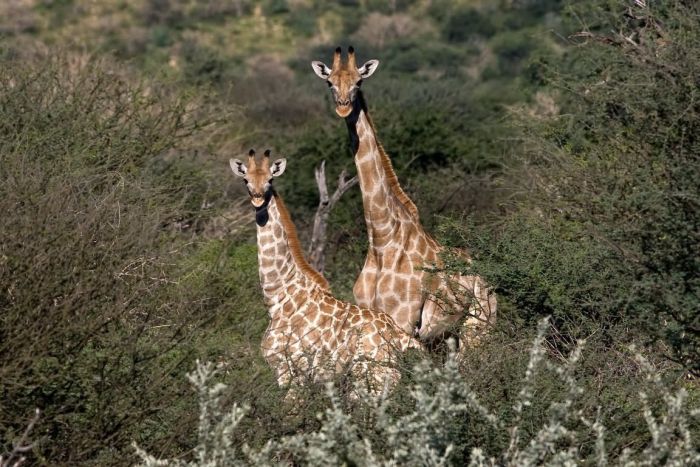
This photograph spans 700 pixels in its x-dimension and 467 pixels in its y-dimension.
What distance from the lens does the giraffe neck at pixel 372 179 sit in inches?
452

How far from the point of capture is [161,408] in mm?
7926

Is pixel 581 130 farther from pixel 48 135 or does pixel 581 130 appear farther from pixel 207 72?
pixel 207 72

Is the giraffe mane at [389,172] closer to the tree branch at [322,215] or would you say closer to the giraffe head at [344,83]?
the giraffe head at [344,83]

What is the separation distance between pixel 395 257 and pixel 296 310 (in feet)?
3.37

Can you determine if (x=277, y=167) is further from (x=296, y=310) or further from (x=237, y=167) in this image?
(x=296, y=310)

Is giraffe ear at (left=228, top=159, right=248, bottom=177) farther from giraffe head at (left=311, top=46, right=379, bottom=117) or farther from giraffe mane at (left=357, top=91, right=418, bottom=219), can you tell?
giraffe mane at (left=357, top=91, right=418, bottom=219)

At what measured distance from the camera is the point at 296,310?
35.7 ft

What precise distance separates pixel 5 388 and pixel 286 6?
2118 inches

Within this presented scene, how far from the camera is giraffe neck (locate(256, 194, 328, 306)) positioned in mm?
11086

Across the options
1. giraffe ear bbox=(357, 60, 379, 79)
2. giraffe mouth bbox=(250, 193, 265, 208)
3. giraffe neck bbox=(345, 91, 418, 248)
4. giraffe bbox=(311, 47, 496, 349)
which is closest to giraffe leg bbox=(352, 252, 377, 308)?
giraffe bbox=(311, 47, 496, 349)

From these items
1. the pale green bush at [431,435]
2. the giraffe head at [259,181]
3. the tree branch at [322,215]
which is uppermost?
the pale green bush at [431,435]

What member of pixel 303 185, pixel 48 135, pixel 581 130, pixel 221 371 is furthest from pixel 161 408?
pixel 303 185

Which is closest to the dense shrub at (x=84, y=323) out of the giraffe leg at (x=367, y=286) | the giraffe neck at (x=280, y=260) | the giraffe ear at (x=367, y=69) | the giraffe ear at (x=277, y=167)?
the giraffe neck at (x=280, y=260)

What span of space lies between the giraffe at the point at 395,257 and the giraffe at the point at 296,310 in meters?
0.55
